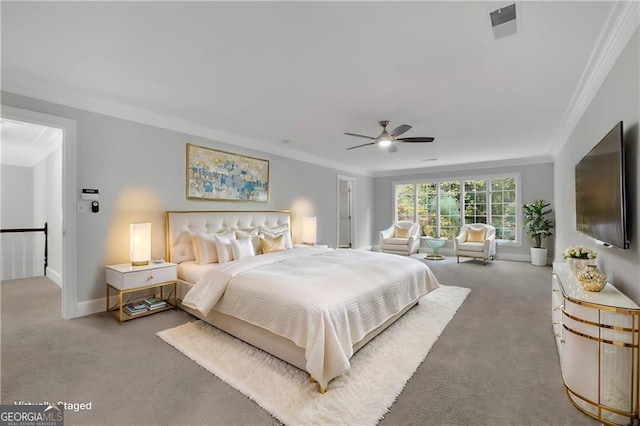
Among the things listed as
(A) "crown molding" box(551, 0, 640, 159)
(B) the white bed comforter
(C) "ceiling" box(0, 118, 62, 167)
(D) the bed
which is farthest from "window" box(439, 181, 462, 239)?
(C) "ceiling" box(0, 118, 62, 167)

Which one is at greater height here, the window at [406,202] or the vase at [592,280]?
the window at [406,202]

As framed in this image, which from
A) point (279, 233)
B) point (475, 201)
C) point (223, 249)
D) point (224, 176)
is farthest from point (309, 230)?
point (475, 201)

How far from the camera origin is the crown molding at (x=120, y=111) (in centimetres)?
290

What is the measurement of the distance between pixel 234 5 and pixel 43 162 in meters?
6.27

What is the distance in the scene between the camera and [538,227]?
637 centimetres

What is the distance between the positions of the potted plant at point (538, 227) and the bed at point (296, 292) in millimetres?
4300

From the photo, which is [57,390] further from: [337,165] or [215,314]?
[337,165]

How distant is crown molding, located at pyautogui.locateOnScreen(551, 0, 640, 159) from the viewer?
5.94ft

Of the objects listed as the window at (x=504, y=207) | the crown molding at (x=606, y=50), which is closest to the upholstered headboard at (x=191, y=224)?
the crown molding at (x=606, y=50)

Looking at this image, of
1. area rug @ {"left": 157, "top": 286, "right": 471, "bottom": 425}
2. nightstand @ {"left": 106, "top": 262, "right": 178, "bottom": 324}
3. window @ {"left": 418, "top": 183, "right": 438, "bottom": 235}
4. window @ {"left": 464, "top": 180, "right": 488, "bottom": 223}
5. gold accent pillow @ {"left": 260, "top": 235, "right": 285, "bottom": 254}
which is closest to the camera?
area rug @ {"left": 157, "top": 286, "right": 471, "bottom": 425}

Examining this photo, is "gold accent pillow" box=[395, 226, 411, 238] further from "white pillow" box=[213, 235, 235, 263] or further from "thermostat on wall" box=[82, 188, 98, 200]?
"thermostat on wall" box=[82, 188, 98, 200]

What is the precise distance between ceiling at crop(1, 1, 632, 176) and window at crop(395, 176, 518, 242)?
339 centimetres

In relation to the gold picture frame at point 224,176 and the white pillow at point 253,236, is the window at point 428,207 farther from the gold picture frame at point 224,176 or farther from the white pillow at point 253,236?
the white pillow at point 253,236

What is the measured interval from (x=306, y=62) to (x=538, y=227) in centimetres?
656
